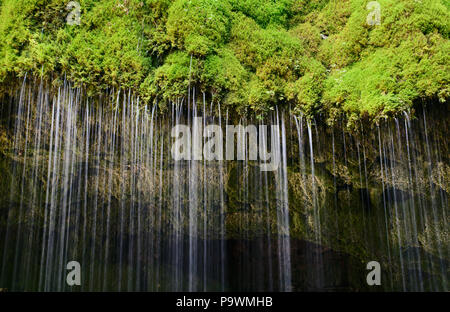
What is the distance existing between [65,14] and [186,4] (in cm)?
269

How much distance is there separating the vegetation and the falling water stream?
15.8 inches

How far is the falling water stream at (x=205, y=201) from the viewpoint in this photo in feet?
23.5

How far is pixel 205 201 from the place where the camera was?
8.26 metres

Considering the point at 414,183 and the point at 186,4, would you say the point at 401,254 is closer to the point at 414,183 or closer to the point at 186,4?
the point at 414,183

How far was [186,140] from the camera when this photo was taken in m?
7.52

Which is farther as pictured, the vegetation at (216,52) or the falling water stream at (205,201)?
the falling water stream at (205,201)

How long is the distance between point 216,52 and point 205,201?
12.0ft

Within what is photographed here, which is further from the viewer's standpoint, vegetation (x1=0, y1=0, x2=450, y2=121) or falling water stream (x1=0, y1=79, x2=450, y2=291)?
falling water stream (x1=0, y1=79, x2=450, y2=291)

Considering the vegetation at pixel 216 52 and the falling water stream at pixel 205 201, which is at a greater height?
the vegetation at pixel 216 52

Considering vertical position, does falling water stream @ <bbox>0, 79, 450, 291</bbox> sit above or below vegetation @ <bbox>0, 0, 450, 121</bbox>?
below

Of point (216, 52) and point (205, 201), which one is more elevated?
point (216, 52)

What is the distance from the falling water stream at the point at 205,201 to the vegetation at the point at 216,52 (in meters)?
0.40

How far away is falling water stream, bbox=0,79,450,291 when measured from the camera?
7148mm
